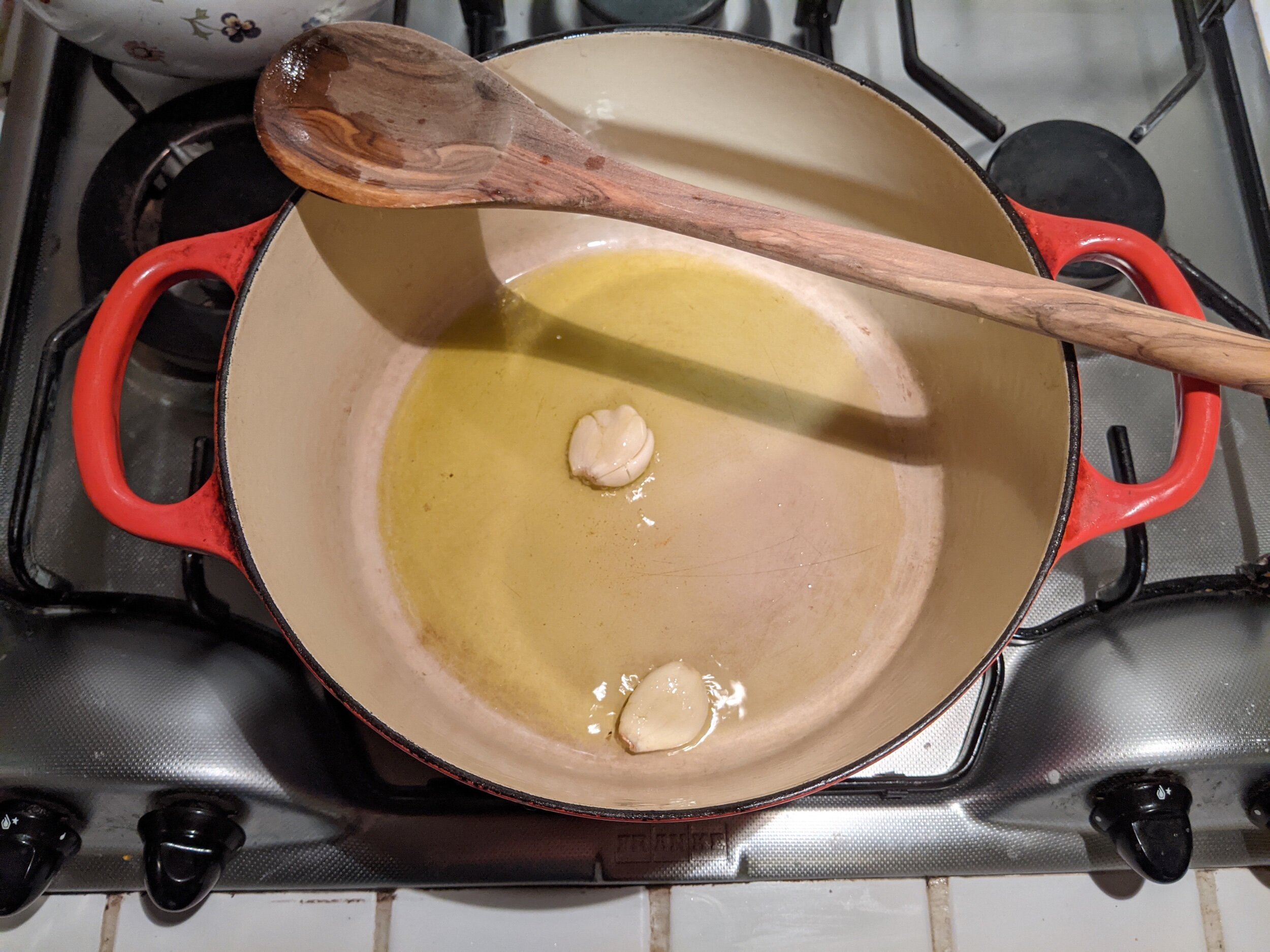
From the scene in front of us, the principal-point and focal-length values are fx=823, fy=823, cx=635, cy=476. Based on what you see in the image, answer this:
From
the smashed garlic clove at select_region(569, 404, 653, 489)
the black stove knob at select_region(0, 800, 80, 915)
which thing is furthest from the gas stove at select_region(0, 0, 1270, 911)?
the smashed garlic clove at select_region(569, 404, 653, 489)

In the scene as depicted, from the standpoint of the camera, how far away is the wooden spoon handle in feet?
1.48

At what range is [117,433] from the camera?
48 centimetres

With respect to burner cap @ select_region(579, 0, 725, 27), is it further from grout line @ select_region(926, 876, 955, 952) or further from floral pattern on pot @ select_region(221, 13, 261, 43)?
grout line @ select_region(926, 876, 955, 952)

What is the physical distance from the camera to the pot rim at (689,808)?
0.44 m

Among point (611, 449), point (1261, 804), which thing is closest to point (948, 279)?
point (611, 449)

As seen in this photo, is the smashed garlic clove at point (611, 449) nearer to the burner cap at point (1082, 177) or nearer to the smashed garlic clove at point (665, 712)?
the smashed garlic clove at point (665, 712)

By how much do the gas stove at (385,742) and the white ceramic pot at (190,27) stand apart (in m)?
0.05

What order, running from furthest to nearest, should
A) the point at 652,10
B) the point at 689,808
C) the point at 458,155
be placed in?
the point at 652,10, the point at 458,155, the point at 689,808

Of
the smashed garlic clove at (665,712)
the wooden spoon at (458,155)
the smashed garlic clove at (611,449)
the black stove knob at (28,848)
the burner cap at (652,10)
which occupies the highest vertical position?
the burner cap at (652,10)

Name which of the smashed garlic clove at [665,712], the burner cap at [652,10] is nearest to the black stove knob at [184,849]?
the smashed garlic clove at [665,712]

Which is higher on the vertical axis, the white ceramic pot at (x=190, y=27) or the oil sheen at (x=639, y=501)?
the white ceramic pot at (x=190, y=27)

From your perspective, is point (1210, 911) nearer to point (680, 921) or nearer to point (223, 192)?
point (680, 921)

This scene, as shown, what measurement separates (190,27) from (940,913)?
0.79m

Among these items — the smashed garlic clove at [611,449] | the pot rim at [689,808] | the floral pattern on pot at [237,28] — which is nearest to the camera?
the pot rim at [689,808]
